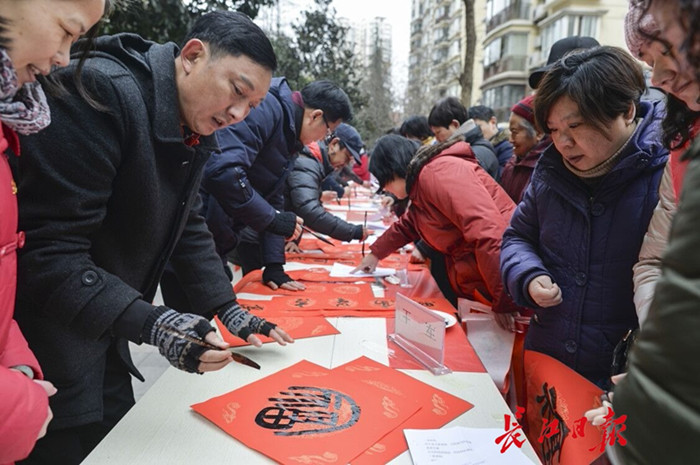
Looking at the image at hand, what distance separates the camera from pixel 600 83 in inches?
46.8

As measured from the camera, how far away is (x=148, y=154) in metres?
1.10

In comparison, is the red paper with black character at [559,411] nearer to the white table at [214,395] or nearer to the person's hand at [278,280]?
the white table at [214,395]

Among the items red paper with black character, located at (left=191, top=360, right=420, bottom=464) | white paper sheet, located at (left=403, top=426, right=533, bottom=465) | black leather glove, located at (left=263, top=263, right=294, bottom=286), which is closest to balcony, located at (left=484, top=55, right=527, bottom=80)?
black leather glove, located at (left=263, top=263, right=294, bottom=286)

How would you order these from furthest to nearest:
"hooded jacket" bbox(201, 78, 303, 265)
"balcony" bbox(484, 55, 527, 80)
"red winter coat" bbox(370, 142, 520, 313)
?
"balcony" bbox(484, 55, 527, 80), "hooded jacket" bbox(201, 78, 303, 265), "red winter coat" bbox(370, 142, 520, 313)

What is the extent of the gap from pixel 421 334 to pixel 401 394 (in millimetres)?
231

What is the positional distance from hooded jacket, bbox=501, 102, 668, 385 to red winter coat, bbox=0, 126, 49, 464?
114 cm

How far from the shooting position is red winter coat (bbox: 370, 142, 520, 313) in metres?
1.72

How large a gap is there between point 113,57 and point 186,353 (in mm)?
705

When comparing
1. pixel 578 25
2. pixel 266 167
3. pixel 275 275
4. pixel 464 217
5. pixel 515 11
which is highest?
pixel 515 11

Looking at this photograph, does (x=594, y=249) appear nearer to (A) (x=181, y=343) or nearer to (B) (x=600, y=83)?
(B) (x=600, y=83)

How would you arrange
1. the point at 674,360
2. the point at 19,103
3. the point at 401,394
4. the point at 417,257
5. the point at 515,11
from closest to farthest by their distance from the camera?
the point at 674,360
the point at 19,103
the point at 401,394
the point at 417,257
the point at 515,11

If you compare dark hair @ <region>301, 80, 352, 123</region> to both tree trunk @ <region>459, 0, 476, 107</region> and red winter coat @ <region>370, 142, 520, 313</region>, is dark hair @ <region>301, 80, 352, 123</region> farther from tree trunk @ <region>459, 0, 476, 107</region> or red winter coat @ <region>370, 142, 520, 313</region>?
tree trunk @ <region>459, 0, 476, 107</region>

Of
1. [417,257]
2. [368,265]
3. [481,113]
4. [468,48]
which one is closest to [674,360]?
[368,265]

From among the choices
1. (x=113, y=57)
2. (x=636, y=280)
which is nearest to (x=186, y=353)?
(x=113, y=57)
